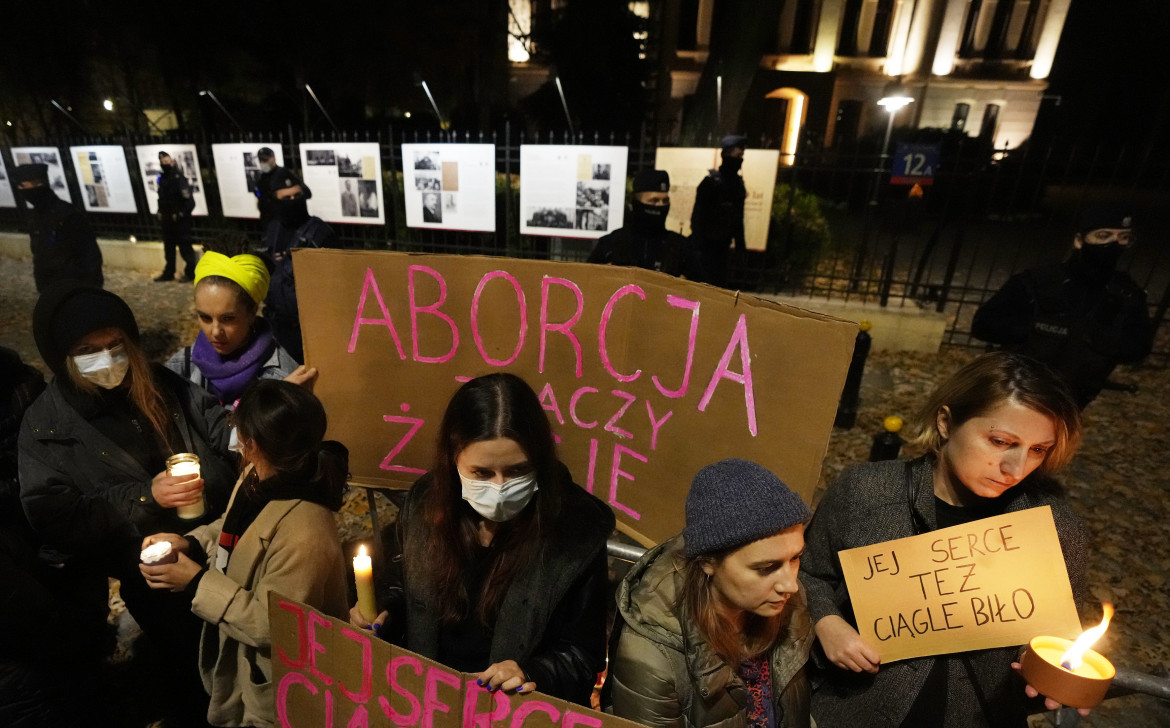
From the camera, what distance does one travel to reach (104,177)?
11188mm

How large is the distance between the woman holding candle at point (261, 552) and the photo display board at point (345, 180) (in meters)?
7.27

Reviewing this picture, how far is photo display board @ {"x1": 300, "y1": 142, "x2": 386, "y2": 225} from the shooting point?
27.2 ft

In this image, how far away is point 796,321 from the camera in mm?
1815

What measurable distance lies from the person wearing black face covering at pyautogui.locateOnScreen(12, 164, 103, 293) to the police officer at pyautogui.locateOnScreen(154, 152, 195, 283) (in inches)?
148

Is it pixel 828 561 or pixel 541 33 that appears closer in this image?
pixel 828 561

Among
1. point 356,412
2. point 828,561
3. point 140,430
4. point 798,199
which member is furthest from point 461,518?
point 798,199

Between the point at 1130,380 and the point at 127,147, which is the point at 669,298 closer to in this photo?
the point at 1130,380

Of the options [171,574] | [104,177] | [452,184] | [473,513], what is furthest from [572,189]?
[104,177]

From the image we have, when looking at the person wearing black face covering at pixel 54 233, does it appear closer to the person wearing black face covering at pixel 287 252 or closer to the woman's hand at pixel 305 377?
the person wearing black face covering at pixel 287 252

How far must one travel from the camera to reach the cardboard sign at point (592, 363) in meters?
1.90

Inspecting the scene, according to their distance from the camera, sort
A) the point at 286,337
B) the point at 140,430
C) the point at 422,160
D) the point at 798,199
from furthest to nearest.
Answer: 1. the point at 798,199
2. the point at 422,160
3. the point at 286,337
4. the point at 140,430

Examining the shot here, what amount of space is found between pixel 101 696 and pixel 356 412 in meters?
1.80

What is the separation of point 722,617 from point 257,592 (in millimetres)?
1404

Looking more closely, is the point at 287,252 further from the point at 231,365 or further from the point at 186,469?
the point at 186,469
